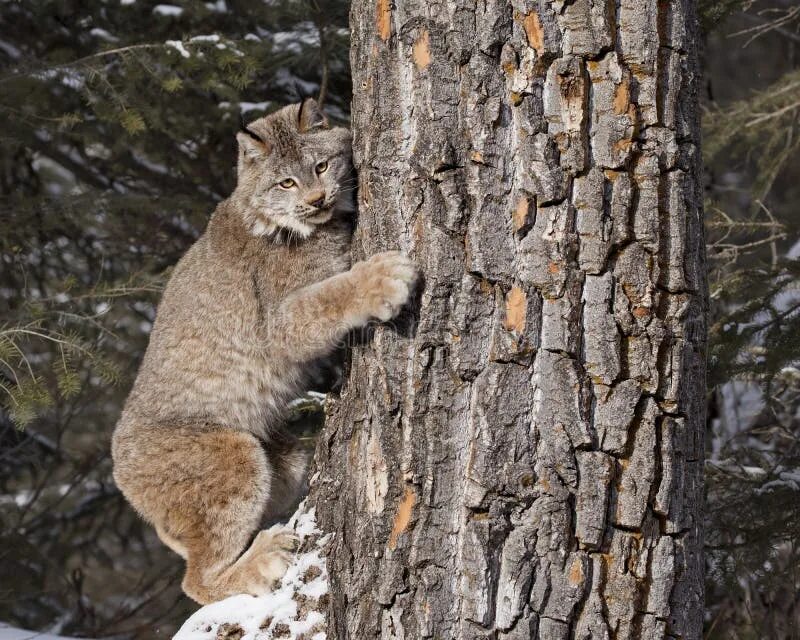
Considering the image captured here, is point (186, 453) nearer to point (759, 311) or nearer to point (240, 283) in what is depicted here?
point (240, 283)

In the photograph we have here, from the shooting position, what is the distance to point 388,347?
2.56 metres

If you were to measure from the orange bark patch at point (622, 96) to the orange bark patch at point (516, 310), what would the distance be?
502 millimetres

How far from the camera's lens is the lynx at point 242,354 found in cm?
348

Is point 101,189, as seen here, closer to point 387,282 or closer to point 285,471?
point 285,471

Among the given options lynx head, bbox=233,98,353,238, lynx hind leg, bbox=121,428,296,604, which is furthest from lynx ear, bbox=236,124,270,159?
lynx hind leg, bbox=121,428,296,604

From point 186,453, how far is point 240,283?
0.71 m

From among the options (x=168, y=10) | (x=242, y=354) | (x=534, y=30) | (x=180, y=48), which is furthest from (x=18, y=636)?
(x=534, y=30)

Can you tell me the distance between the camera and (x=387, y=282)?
2547 mm

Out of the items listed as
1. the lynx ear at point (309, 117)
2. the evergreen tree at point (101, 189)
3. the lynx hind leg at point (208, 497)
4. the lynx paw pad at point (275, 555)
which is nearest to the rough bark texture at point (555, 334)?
the lynx paw pad at point (275, 555)

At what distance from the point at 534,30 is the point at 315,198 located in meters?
1.33

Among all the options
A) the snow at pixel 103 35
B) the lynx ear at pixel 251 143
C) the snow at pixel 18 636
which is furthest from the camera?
the snow at pixel 103 35

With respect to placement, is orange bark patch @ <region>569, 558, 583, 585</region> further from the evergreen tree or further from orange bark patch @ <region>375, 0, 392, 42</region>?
the evergreen tree

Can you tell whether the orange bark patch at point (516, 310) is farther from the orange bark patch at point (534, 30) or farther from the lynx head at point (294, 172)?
the lynx head at point (294, 172)

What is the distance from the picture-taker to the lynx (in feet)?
11.4
